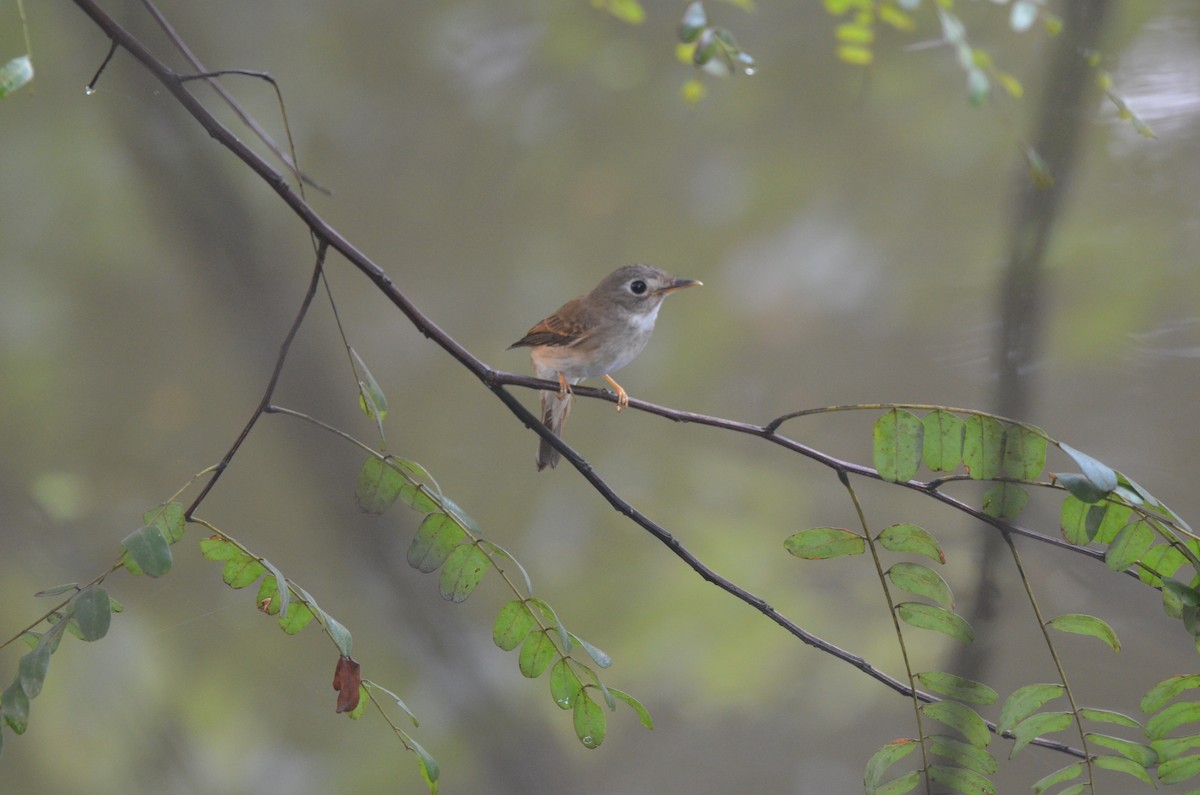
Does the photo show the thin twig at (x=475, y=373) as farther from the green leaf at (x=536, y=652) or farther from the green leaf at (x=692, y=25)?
the green leaf at (x=692, y=25)

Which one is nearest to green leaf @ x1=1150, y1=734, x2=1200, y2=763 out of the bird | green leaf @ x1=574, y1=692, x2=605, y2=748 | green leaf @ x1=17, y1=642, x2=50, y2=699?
green leaf @ x1=574, y1=692, x2=605, y2=748

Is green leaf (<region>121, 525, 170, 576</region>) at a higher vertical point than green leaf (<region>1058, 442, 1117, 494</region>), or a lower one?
lower

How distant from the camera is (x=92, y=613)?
524 millimetres

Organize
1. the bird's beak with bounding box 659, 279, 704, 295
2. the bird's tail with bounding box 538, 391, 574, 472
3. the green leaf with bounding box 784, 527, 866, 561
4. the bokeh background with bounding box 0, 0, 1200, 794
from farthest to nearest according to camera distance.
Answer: the bokeh background with bounding box 0, 0, 1200, 794 → the bird's tail with bounding box 538, 391, 574, 472 → the bird's beak with bounding box 659, 279, 704, 295 → the green leaf with bounding box 784, 527, 866, 561

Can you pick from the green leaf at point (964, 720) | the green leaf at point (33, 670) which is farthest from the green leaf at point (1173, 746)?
the green leaf at point (33, 670)

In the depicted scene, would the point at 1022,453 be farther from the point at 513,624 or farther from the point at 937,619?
the point at 513,624

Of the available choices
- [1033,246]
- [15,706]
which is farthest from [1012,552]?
[1033,246]

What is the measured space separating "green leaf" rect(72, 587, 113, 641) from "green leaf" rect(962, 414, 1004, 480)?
0.51 m

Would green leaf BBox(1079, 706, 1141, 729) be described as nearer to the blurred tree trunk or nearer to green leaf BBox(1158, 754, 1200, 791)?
green leaf BBox(1158, 754, 1200, 791)

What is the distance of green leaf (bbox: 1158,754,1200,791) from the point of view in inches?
22.4

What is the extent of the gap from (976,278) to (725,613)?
0.68 meters

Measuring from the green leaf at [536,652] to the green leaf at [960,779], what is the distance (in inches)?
10.8

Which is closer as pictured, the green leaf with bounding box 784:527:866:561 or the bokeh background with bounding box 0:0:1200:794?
the green leaf with bounding box 784:527:866:561

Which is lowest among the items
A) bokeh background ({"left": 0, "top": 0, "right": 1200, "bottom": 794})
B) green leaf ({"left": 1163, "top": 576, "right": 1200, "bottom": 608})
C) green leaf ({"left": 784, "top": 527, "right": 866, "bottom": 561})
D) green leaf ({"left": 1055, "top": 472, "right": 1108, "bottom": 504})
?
bokeh background ({"left": 0, "top": 0, "right": 1200, "bottom": 794})
